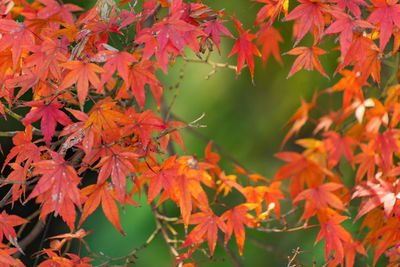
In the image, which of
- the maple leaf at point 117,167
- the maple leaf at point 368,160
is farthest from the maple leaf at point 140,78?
the maple leaf at point 368,160

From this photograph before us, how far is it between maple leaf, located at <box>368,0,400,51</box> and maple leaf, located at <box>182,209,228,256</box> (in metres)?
0.61

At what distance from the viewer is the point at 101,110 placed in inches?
35.9

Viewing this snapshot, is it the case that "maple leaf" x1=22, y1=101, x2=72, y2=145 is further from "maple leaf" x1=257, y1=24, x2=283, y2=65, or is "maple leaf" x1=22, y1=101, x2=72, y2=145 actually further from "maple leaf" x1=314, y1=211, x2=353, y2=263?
"maple leaf" x1=257, y1=24, x2=283, y2=65

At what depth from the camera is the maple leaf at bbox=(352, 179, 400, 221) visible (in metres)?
1.14

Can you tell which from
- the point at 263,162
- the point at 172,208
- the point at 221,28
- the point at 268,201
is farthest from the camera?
the point at 263,162

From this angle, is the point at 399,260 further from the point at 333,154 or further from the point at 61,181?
the point at 61,181

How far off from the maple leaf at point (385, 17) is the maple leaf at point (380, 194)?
0.43 m

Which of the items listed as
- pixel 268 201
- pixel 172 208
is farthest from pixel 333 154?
pixel 172 208

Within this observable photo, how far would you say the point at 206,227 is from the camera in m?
1.11

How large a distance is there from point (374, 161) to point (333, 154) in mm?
294

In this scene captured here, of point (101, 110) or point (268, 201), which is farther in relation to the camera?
point (268, 201)

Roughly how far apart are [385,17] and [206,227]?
0.70 m

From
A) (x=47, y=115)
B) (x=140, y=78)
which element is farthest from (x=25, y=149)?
(x=140, y=78)

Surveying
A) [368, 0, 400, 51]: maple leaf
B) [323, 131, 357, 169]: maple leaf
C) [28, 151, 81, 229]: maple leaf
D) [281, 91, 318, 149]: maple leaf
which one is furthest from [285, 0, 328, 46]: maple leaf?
[281, 91, 318, 149]: maple leaf
